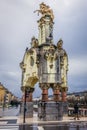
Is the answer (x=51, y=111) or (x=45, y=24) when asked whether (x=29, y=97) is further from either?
(x=45, y=24)

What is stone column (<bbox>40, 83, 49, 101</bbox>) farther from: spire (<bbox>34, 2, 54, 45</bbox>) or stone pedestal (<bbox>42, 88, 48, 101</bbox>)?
spire (<bbox>34, 2, 54, 45</bbox>)

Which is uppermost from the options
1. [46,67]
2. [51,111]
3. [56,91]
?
[46,67]

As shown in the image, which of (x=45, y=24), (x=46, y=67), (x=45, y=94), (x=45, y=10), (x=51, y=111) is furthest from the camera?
(x=45, y=10)

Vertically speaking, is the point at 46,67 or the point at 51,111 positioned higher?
the point at 46,67

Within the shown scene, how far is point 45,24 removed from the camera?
35.2m

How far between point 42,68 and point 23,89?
4.83m

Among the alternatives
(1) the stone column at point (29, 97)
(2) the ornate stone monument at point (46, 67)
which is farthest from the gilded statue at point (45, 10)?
(1) the stone column at point (29, 97)

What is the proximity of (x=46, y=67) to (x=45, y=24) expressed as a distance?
5.60 meters

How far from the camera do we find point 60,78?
3291cm

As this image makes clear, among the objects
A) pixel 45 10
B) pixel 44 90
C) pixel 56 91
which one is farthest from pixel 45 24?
pixel 56 91

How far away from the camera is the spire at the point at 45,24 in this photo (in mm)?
34875

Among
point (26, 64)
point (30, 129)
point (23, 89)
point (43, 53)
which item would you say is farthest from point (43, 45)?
point (30, 129)

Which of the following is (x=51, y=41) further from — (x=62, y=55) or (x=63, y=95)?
(x=63, y=95)

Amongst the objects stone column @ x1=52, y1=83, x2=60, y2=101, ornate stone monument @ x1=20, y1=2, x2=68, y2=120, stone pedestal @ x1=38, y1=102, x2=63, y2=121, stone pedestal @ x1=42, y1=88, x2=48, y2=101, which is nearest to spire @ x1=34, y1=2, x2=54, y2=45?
ornate stone monument @ x1=20, y1=2, x2=68, y2=120
